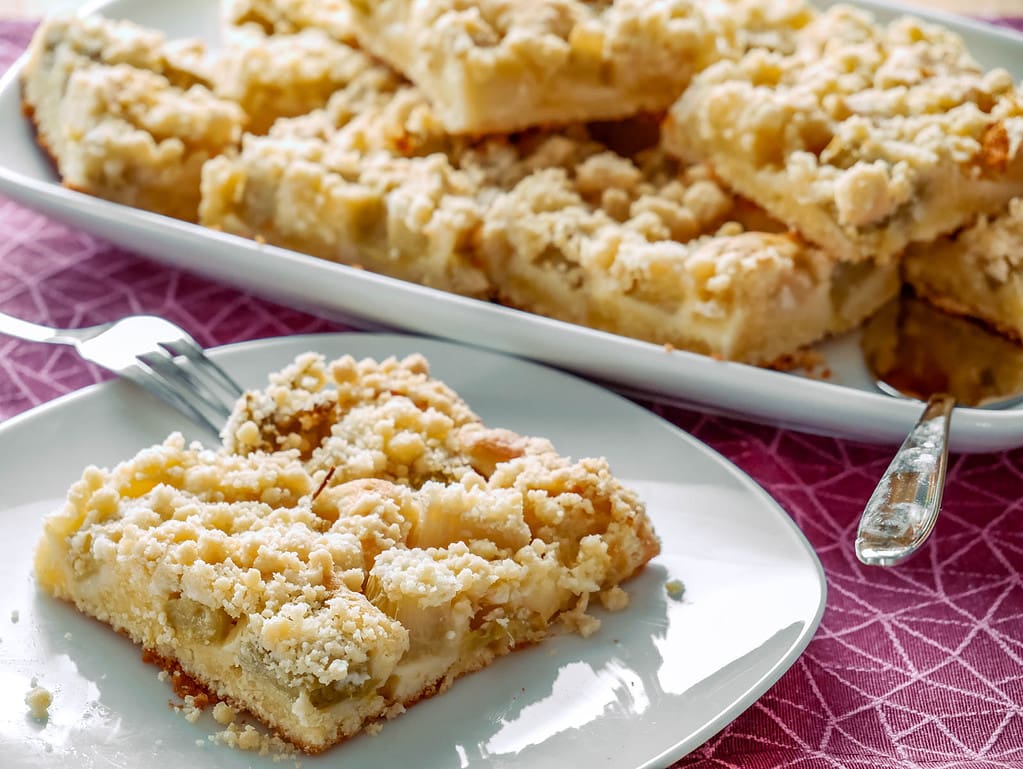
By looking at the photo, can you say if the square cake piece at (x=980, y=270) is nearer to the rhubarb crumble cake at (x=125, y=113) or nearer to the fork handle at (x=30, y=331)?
the rhubarb crumble cake at (x=125, y=113)

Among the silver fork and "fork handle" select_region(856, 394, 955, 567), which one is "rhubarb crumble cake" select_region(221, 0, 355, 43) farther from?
"fork handle" select_region(856, 394, 955, 567)

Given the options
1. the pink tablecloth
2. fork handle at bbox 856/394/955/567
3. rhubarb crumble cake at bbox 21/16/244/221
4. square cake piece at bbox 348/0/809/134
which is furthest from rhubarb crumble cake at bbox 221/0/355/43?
fork handle at bbox 856/394/955/567

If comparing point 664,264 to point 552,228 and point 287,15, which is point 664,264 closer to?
point 552,228

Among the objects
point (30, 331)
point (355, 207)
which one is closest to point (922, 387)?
point (355, 207)

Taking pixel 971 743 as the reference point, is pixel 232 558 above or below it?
above

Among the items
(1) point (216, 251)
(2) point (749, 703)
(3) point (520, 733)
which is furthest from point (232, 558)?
(1) point (216, 251)

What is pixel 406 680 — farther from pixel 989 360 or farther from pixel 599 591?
pixel 989 360
